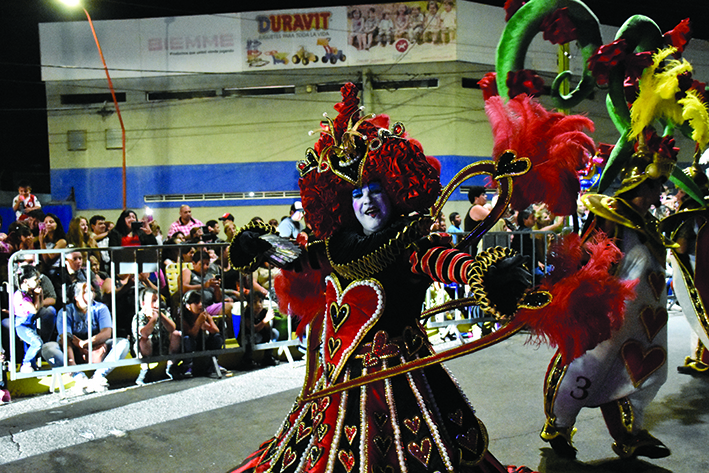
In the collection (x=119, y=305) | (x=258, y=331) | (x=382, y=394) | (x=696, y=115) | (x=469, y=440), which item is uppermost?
(x=696, y=115)

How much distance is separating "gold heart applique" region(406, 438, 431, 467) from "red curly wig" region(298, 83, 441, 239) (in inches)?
31.7

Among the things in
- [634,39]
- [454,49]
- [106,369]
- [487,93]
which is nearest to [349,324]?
[487,93]

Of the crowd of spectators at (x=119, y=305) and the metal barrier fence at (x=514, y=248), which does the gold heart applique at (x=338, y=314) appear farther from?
the metal barrier fence at (x=514, y=248)

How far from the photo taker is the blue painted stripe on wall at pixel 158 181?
1492 centimetres

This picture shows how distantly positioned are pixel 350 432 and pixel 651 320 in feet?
6.21

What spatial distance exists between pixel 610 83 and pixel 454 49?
1195 cm

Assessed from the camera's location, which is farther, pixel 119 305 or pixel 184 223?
pixel 184 223

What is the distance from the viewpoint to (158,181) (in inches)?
594

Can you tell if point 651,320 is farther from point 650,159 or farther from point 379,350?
point 379,350

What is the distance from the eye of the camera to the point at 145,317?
464 cm

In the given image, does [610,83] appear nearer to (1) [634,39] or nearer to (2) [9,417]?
(1) [634,39]

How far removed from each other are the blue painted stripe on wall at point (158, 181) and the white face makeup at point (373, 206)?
517 inches

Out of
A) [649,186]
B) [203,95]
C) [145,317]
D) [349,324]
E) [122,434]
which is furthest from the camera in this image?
[203,95]

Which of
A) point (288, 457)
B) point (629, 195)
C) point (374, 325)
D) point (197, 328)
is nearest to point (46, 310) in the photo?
point (197, 328)
